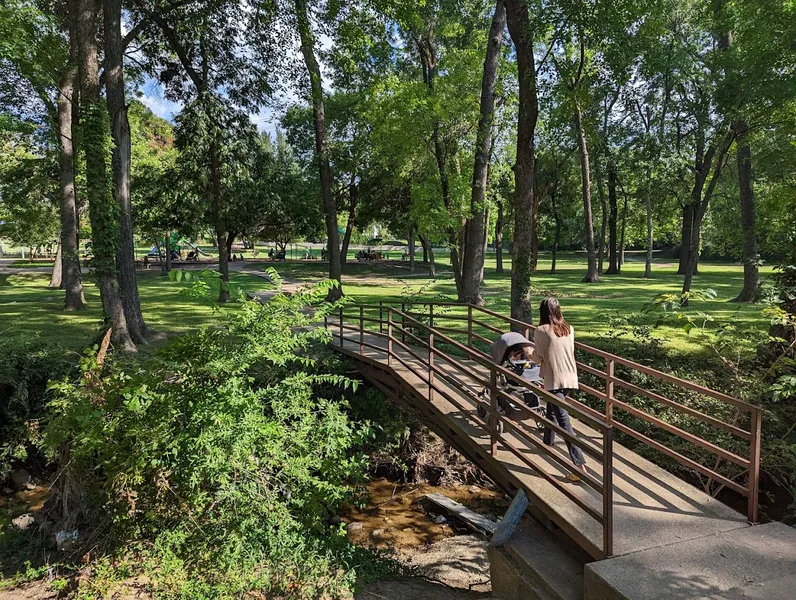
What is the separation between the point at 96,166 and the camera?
1029 cm

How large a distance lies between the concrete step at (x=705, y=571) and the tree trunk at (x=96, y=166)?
10.3 metres

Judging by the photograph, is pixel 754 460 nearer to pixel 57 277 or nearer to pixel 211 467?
pixel 211 467

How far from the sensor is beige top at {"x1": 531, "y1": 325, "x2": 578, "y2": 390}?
500 cm

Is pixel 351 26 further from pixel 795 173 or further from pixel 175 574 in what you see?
pixel 175 574

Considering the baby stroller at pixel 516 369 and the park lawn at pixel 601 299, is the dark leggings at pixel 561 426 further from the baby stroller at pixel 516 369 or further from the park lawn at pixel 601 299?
the park lawn at pixel 601 299

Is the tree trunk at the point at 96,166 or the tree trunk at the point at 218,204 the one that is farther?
the tree trunk at the point at 218,204

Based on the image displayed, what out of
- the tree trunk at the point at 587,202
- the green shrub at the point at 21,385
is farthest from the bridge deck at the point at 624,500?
the tree trunk at the point at 587,202

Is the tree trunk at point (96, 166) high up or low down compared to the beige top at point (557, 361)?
up

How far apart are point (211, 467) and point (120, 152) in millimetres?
9459

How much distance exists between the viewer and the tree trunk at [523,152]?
865 centimetres

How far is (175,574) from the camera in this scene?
15.6 feet

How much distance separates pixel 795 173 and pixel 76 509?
→ 47.9 feet

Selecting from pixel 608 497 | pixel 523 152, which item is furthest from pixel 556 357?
pixel 523 152

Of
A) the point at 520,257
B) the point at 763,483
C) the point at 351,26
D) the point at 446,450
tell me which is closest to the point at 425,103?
the point at 351,26
